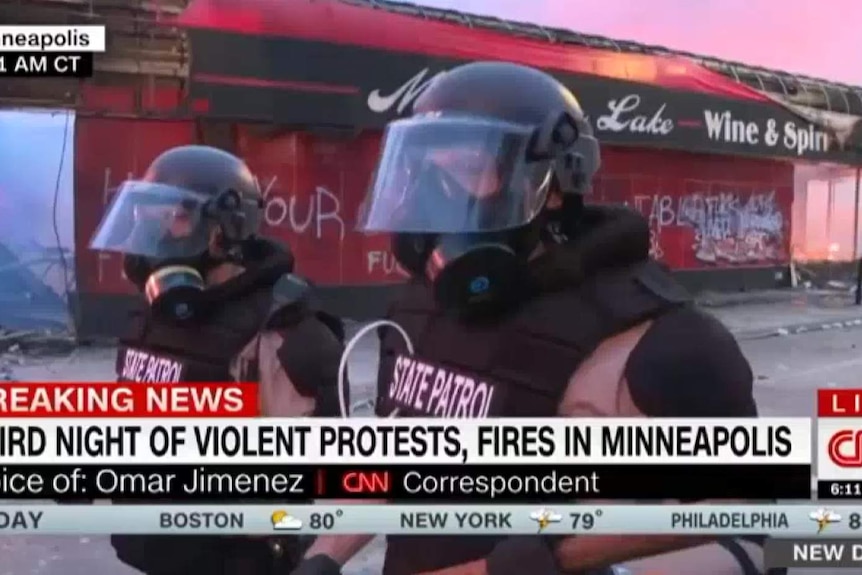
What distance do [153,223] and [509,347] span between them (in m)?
0.77

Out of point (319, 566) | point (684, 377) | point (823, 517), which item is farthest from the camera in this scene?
point (319, 566)

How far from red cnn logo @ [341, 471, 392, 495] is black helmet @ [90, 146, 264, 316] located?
19.3 inches

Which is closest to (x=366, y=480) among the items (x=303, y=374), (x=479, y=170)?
(x=303, y=374)

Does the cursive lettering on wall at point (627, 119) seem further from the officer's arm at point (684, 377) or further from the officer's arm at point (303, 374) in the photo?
the officer's arm at point (303, 374)

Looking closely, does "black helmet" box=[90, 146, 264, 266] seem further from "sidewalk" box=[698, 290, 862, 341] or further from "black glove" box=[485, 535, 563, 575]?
"sidewalk" box=[698, 290, 862, 341]

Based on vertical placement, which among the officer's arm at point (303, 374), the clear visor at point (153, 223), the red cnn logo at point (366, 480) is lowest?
the red cnn logo at point (366, 480)

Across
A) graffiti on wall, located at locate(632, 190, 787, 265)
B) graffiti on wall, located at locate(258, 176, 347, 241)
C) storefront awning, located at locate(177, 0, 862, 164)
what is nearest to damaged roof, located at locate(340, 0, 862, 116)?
storefront awning, located at locate(177, 0, 862, 164)

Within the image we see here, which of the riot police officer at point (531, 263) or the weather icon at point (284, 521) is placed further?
the weather icon at point (284, 521)

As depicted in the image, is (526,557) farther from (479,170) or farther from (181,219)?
(181,219)

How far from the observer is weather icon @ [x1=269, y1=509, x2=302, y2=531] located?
81.7 inches

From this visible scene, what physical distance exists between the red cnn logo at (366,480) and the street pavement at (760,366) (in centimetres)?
13

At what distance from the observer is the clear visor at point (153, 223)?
204cm

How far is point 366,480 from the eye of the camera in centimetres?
205

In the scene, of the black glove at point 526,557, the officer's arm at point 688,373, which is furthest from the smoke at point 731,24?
the black glove at point 526,557
